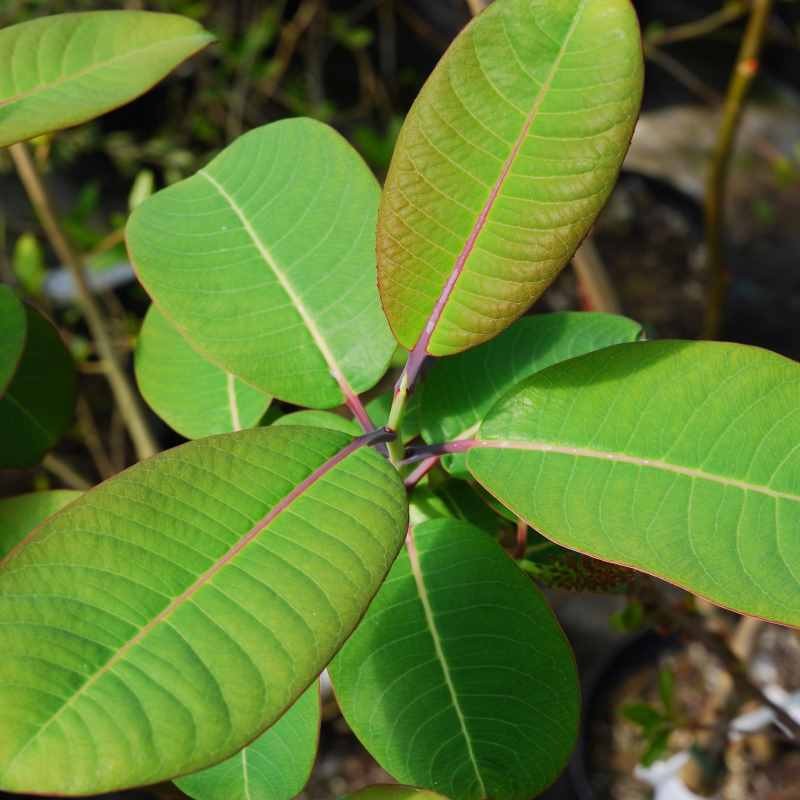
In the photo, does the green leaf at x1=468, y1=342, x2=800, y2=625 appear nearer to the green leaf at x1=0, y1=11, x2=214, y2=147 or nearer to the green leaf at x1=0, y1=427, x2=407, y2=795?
the green leaf at x1=0, y1=427, x2=407, y2=795

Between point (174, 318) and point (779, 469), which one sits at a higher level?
point (174, 318)

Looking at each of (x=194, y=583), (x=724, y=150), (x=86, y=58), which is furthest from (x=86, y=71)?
(x=724, y=150)

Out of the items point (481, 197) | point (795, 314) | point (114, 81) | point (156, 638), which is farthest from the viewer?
point (795, 314)

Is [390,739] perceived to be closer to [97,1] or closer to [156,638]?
[156,638]

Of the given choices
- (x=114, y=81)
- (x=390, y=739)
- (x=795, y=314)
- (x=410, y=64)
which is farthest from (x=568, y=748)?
(x=410, y=64)

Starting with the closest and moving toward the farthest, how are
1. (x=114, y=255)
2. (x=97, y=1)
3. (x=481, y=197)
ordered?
(x=481, y=197), (x=114, y=255), (x=97, y=1)

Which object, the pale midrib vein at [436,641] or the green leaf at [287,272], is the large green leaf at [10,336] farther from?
the pale midrib vein at [436,641]
